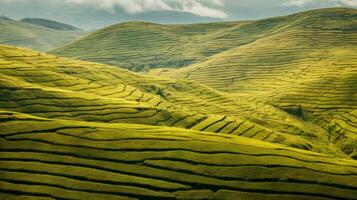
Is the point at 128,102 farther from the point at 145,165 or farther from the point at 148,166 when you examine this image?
the point at 148,166

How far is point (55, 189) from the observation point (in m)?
65.7

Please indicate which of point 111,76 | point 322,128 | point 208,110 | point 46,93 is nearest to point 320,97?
point 322,128

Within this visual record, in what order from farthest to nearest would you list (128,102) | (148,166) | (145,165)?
(128,102)
(145,165)
(148,166)

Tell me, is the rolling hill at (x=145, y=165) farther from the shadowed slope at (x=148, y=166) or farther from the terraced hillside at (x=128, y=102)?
the terraced hillside at (x=128, y=102)

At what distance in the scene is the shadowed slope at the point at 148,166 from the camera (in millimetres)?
66400

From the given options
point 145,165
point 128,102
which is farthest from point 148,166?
point 128,102

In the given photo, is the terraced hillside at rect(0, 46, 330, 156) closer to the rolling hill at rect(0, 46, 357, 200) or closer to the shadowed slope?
the rolling hill at rect(0, 46, 357, 200)

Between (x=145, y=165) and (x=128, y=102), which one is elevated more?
(x=128, y=102)

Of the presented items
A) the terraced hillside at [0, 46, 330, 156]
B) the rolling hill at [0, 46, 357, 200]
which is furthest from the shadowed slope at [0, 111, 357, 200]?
the terraced hillside at [0, 46, 330, 156]

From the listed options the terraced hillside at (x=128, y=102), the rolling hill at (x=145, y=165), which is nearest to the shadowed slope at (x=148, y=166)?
the rolling hill at (x=145, y=165)

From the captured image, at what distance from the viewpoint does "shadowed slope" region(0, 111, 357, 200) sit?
66400 mm

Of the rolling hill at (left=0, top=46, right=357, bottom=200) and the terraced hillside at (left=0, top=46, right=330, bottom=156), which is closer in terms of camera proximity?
the rolling hill at (left=0, top=46, right=357, bottom=200)

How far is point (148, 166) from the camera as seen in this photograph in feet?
237

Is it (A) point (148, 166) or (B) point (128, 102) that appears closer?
(A) point (148, 166)
